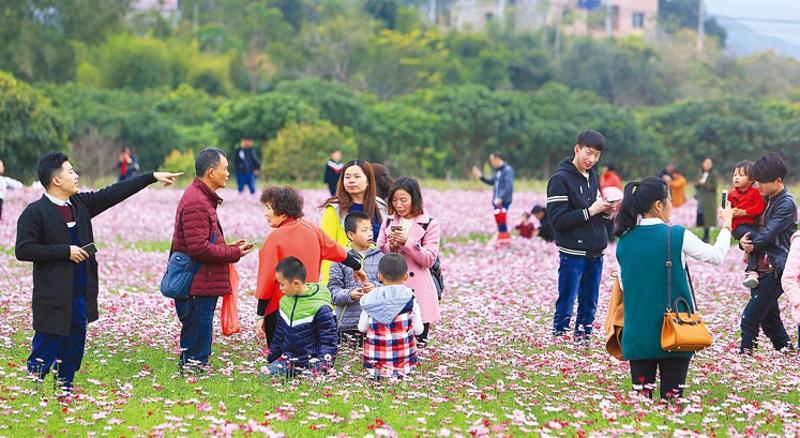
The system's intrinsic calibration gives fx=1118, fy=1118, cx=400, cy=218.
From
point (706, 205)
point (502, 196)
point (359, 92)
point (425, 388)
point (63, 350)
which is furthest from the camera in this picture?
point (359, 92)

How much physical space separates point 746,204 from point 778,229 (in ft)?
1.60

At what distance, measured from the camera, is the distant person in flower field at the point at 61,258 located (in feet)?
22.8

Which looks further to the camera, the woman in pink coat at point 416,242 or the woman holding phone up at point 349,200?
the woman holding phone up at point 349,200

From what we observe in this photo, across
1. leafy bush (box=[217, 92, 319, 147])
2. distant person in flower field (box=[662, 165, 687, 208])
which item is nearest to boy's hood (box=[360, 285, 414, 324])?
distant person in flower field (box=[662, 165, 687, 208])

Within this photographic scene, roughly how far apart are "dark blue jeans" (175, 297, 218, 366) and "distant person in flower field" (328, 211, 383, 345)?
105cm

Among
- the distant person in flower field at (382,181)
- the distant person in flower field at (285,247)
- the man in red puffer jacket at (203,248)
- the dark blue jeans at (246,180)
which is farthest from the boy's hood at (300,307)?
the dark blue jeans at (246,180)

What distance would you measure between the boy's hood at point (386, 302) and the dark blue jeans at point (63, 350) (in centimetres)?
187

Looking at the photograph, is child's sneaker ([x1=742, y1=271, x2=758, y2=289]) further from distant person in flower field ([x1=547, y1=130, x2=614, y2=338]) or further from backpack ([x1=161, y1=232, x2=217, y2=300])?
backpack ([x1=161, y1=232, x2=217, y2=300])

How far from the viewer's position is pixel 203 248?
7.45 metres

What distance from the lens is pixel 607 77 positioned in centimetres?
6588

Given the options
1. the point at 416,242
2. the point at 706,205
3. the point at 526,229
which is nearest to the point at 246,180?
the point at 526,229

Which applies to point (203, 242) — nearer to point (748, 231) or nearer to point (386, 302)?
point (386, 302)

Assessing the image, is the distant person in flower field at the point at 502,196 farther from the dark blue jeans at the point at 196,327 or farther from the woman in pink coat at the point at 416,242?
the dark blue jeans at the point at 196,327

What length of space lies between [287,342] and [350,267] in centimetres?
93
